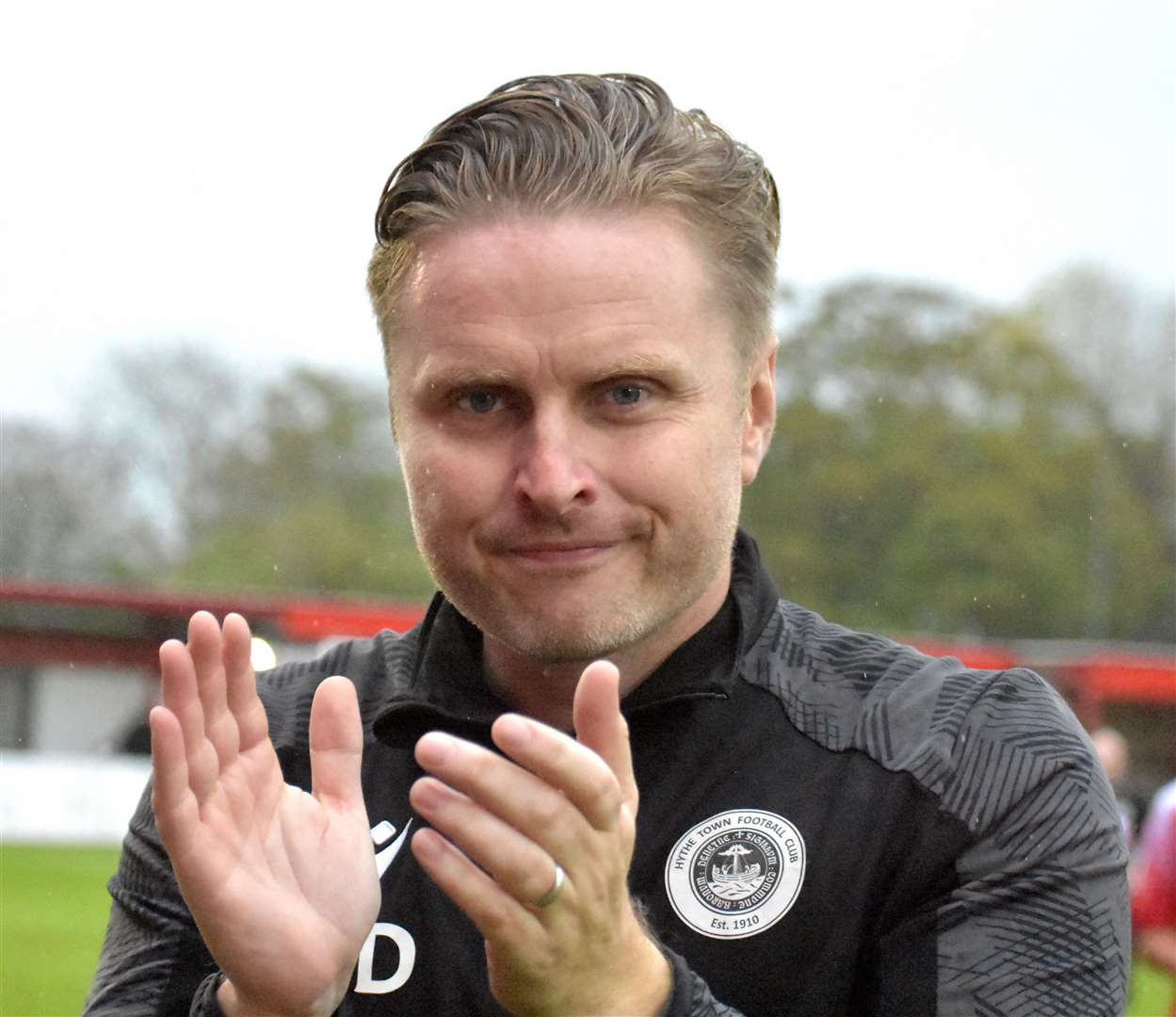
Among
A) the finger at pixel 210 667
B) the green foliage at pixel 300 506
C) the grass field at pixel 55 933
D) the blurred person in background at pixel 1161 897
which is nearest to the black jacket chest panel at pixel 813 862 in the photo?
the finger at pixel 210 667

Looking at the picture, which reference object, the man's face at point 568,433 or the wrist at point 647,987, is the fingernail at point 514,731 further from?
the man's face at point 568,433

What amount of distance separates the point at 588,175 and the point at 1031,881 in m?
1.04

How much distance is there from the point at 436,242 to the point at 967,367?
4852 centimetres

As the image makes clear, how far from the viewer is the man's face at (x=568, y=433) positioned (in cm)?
207

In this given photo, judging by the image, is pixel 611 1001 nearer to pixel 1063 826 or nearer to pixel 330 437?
pixel 1063 826

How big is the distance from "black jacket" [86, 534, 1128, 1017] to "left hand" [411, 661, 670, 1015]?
0.39 metres

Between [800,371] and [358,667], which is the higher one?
[800,371]

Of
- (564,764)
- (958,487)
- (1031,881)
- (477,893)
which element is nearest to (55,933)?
(1031,881)

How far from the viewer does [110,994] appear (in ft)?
7.04

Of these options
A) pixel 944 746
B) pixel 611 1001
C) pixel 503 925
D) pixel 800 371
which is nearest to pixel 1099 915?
pixel 944 746

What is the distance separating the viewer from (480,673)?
2.30 m

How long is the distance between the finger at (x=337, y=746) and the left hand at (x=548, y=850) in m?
0.23

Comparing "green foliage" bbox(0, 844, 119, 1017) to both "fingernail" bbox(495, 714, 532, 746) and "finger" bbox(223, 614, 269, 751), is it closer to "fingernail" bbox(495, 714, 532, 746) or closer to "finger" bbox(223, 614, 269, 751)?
"finger" bbox(223, 614, 269, 751)

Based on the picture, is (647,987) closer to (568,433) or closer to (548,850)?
(548,850)
